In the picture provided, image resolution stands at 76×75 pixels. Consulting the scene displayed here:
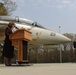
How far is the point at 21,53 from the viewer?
1057cm

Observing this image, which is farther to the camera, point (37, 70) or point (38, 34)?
point (38, 34)

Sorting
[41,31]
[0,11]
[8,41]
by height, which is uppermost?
[0,11]

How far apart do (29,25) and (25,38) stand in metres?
8.12

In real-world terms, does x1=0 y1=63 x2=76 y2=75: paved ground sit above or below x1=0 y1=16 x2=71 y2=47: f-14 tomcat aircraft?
below

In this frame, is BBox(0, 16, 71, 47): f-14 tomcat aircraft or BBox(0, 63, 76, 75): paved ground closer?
BBox(0, 63, 76, 75): paved ground

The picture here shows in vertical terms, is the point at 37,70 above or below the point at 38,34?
below

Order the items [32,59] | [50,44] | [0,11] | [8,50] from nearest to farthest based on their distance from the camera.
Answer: [8,50] → [50,44] → [32,59] → [0,11]

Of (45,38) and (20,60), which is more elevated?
(45,38)

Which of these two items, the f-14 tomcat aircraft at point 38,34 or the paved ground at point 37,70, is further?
the f-14 tomcat aircraft at point 38,34

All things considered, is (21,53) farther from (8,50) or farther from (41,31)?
(41,31)

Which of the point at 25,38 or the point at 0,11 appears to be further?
the point at 0,11

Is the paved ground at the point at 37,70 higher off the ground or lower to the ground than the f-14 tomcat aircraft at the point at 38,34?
lower

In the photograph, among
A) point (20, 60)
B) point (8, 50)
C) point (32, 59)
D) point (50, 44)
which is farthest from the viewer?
point (32, 59)

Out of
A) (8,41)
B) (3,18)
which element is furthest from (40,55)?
(8,41)
